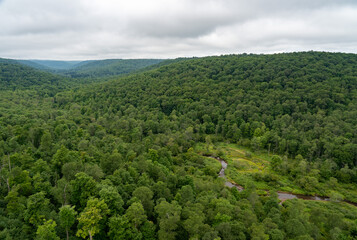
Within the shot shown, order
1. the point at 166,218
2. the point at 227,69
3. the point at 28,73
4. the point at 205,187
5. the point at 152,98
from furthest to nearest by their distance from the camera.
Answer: the point at 28,73 → the point at 227,69 → the point at 152,98 → the point at 205,187 → the point at 166,218

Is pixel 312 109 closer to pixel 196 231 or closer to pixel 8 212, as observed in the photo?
pixel 196 231

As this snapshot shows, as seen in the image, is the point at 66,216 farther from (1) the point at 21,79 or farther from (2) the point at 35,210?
(1) the point at 21,79

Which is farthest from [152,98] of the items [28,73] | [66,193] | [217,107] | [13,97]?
[28,73]

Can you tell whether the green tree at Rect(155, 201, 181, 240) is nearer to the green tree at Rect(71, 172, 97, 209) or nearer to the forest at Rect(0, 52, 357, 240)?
the forest at Rect(0, 52, 357, 240)

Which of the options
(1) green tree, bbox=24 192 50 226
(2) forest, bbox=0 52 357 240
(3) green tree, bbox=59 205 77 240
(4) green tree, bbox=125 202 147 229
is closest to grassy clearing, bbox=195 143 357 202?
(2) forest, bbox=0 52 357 240

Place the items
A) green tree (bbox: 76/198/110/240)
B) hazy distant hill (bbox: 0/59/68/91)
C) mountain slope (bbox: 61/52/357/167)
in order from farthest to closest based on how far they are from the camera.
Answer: hazy distant hill (bbox: 0/59/68/91) → mountain slope (bbox: 61/52/357/167) → green tree (bbox: 76/198/110/240)

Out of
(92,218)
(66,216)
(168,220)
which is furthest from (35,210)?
(168,220)

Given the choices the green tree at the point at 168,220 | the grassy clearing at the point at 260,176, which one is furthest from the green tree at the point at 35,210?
the grassy clearing at the point at 260,176

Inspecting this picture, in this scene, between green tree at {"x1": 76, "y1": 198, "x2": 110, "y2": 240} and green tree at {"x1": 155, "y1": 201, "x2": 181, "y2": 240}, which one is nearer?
green tree at {"x1": 76, "y1": 198, "x2": 110, "y2": 240}
